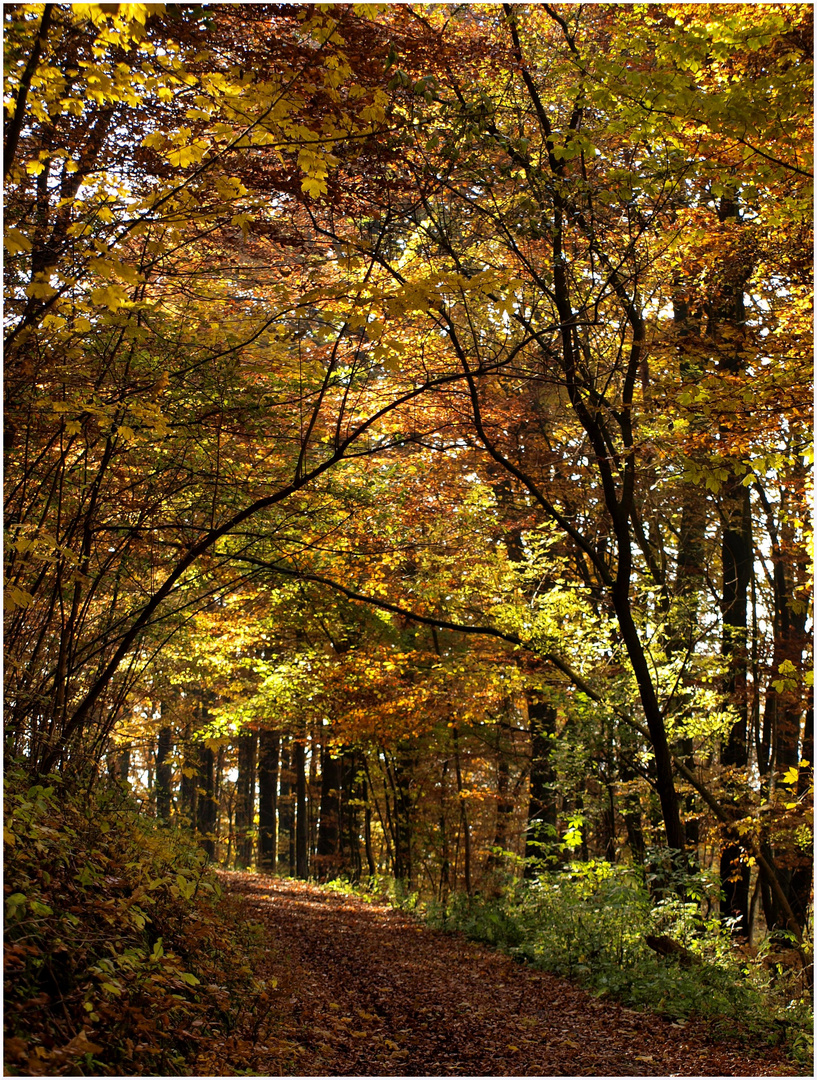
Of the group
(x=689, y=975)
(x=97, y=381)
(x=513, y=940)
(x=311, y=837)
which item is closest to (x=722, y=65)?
(x=97, y=381)

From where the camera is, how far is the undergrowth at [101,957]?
126 inches

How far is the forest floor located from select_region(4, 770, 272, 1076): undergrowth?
A: 27 cm

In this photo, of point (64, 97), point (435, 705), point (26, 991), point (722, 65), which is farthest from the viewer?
point (435, 705)

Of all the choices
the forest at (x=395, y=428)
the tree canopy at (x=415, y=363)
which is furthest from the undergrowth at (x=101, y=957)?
the tree canopy at (x=415, y=363)

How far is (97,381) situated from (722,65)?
5.72 m

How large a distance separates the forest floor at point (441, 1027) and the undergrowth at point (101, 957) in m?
0.27

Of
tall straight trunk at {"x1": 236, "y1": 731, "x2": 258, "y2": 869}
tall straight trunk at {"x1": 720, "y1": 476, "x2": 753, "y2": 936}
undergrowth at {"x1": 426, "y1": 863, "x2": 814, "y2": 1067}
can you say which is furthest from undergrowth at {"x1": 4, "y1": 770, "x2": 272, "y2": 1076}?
tall straight trunk at {"x1": 236, "y1": 731, "x2": 258, "y2": 869}

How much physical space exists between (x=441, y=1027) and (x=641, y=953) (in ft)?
8.16

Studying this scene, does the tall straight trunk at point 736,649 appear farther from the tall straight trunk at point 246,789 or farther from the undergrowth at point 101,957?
the tall straight trunk at point 246,789

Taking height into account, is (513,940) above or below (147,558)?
below

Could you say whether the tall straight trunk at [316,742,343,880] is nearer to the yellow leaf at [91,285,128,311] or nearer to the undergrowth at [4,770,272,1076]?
the undergrowth at [4,770,272,1076]

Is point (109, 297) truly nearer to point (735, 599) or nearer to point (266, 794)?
point (735, 599)

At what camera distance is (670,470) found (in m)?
10.4

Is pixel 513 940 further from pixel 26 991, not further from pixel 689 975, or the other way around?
pixel 26 991
